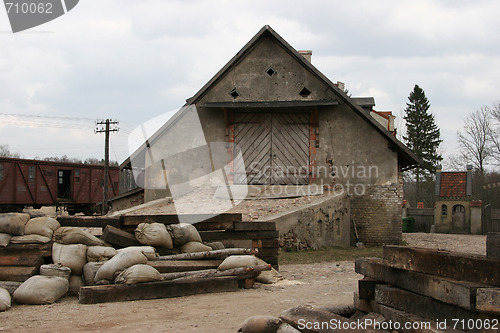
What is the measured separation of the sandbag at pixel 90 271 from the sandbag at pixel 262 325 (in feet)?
10.5

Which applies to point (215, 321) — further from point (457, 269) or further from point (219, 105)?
point (219, 105)

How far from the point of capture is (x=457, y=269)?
3.85 meters

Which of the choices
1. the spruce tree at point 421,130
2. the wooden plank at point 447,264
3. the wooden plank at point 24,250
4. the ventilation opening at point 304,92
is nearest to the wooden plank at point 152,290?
the wooden plank at point 24,250

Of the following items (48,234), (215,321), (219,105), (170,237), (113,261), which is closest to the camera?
(215,321)

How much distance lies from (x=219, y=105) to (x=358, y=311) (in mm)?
13222

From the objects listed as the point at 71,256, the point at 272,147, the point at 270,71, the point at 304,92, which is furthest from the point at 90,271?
the point at 270,71

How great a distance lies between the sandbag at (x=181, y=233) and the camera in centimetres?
849

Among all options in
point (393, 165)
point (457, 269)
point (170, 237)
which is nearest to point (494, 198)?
point (393, 165)

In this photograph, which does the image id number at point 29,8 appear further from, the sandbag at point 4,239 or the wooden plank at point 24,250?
the wooden plank at point 24,250

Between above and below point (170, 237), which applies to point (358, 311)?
below

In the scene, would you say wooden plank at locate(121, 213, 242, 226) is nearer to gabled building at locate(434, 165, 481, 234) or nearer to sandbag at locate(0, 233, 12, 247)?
sandbag at locate(0, 233, 12, 247)

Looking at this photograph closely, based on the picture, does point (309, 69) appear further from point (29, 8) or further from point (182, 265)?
point (29, 8)

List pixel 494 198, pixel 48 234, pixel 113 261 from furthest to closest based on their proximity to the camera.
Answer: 1. pixel 494 198
2. pixel 48 234
3. pixel 113 261

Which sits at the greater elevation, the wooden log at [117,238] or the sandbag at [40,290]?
the wooden log at [117,238]
